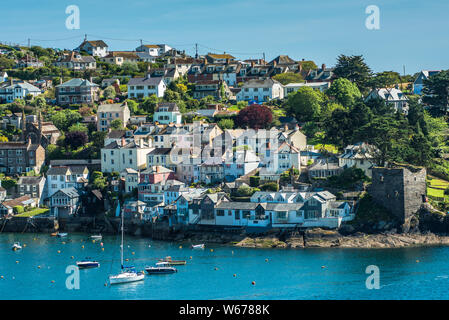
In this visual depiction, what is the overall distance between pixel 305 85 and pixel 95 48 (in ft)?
141

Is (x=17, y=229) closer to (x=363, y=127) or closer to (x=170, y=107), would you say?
(x=170, y=107)

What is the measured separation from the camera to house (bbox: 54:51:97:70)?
4449 inches

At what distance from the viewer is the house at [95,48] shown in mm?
123062

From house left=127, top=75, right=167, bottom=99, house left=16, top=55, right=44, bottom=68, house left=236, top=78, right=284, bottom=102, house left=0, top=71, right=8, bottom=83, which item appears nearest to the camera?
house left=236, top=78, right=284, bottom=102

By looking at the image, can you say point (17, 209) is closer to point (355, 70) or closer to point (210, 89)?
point (210, 89)

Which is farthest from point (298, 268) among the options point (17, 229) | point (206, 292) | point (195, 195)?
point (17, 229)

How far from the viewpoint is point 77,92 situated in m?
97.9

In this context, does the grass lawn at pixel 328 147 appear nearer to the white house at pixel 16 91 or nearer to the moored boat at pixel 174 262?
the moored boat at pixel 174 262

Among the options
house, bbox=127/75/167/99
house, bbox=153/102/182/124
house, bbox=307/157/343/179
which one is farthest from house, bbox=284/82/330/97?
house, bbox=307/157/343/179

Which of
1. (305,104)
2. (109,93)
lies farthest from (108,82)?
(305,104)

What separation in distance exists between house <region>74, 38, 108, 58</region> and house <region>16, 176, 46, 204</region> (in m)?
48.1

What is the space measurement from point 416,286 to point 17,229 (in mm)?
38309

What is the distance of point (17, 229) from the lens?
7256 centimetres

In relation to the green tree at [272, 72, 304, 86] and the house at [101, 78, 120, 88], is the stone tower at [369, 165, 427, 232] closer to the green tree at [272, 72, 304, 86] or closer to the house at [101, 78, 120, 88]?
the green tree at [272, 72, 304, 86]
